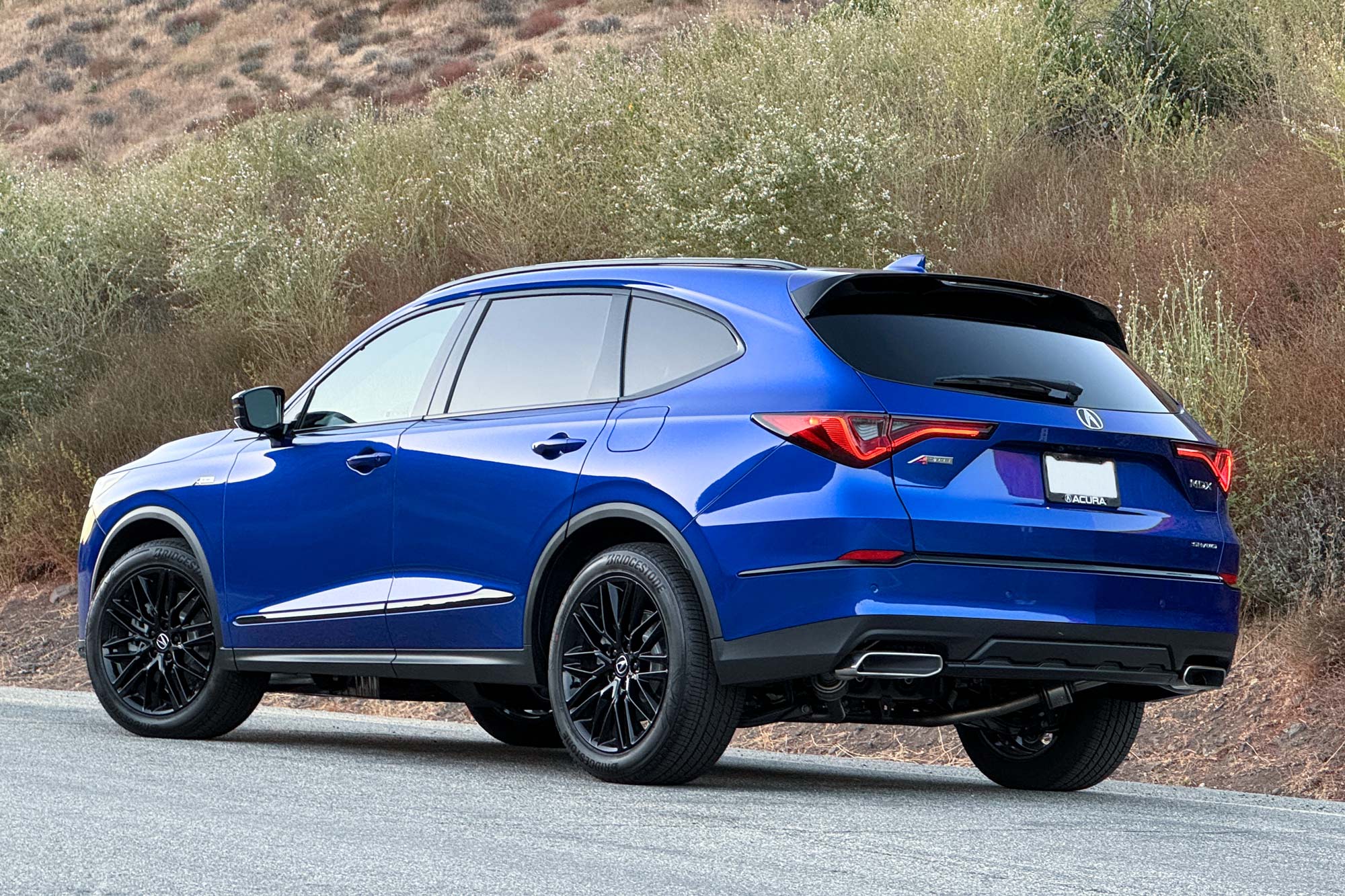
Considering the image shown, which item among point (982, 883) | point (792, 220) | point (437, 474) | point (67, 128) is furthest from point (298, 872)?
point (67, 128)

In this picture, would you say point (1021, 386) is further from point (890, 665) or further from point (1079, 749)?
point (1079, 749)

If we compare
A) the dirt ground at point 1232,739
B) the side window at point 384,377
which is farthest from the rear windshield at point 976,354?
the dirt ground at point 1232,739

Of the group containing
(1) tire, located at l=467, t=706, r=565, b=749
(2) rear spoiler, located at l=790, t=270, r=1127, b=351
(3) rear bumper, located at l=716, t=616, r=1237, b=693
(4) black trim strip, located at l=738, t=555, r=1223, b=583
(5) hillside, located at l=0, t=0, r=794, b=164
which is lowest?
(1) tire, located at l=467, t=706, r=565, b=749

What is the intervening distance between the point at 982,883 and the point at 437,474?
10.1 ft

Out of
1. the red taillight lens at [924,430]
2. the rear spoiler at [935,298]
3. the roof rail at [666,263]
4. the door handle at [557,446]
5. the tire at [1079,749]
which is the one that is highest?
the roof rail at [666,263]

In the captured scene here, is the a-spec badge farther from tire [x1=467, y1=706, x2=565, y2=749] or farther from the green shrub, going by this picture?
the green shrub

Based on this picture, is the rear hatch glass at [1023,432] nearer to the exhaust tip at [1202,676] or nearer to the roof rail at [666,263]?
the exhaust tip at [1202,676]

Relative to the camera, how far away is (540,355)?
7.17m

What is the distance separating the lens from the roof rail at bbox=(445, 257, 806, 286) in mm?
6734

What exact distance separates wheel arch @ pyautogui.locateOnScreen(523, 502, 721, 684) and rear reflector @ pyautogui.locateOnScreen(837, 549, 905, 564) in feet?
2.08

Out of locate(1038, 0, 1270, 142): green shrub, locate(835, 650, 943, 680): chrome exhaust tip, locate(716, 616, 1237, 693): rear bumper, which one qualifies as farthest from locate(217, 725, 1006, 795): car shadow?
locate(1038, 0, 1270, 142): green shrub

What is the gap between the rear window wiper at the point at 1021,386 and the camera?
610 centimetres

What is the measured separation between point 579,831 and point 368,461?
95.8 inches

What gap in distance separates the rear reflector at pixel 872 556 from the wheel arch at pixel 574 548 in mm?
635
